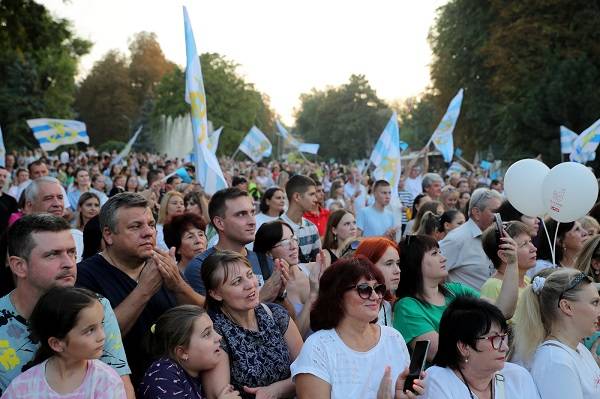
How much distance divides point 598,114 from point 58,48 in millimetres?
18717

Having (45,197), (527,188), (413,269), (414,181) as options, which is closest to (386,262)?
(413,269)

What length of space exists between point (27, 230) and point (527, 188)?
15.3 ft

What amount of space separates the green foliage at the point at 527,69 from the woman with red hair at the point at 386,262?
24044 millimetres

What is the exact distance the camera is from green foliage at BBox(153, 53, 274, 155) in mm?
70188

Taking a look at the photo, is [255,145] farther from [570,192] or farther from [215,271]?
[215,271]

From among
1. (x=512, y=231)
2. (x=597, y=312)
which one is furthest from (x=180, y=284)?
(x=512, y=231)

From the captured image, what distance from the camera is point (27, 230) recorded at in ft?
11.5

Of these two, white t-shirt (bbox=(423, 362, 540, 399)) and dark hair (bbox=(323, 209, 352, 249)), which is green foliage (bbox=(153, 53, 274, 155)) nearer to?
dark hair (bbox=(323, 209, 352, 249))

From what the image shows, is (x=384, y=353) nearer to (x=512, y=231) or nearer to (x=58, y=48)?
(x=512, y=231)

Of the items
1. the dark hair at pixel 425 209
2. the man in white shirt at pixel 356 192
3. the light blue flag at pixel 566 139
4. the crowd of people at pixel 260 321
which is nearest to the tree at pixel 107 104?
the light blue flag at pixel 566 139

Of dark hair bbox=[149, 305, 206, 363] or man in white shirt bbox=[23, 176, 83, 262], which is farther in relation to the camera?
man in white shirt bbox=[23, 176, 83, 262]

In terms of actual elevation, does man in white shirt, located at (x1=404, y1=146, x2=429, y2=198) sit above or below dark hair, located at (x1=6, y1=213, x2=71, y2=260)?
below

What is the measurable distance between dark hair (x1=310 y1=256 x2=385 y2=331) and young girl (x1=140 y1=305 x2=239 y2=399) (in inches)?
22.7

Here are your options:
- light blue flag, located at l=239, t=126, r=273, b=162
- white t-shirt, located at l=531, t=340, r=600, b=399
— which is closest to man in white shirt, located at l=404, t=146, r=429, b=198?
light blue flag, located at l=239, t=126, r=273, b=162
